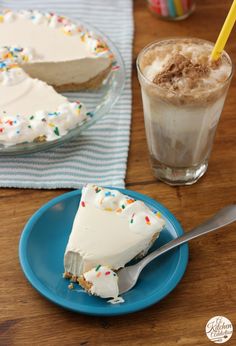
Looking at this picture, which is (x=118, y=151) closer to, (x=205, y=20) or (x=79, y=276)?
(x=79, y=276)

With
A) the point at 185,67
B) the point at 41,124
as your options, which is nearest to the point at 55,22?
the point at 41,124

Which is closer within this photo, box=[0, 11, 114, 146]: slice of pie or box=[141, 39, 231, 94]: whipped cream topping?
box=[141, 39, 231, 94]: whipped cream topping

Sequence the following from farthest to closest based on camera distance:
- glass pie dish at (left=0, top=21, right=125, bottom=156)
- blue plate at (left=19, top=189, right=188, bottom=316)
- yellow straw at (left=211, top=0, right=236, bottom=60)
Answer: glass pie dish at (left=0, top=21, right=125, bottom=156) → yellow straw at (left=211, top=0, right=236, bottom=60) → blue plate at (left=19, top=189, right=188, bottom=316)

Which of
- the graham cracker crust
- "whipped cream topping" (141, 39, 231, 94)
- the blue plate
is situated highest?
"whipped cream topping" (141, 39, 231, 94)

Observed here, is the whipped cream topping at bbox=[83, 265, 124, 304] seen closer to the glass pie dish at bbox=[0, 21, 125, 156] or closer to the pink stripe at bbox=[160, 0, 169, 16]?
the glass pie dish at bbox=[0, 21, 125, 156]

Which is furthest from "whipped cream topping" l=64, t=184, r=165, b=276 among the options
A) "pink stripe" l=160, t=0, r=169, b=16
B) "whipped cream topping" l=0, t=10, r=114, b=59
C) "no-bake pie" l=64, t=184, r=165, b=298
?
"pink stripe" l=160, t=0, r=169, b=16

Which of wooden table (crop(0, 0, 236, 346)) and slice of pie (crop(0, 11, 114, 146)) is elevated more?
slice of pie (crop(0, 11, 114, 146))

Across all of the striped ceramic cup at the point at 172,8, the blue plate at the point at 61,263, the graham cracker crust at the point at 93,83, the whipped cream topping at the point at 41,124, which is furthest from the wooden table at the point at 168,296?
the striped ceramic cup at the point at 172,8

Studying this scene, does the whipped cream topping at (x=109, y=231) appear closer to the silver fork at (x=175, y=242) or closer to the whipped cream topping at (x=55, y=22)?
the silver fork at (x=175, y=242)
